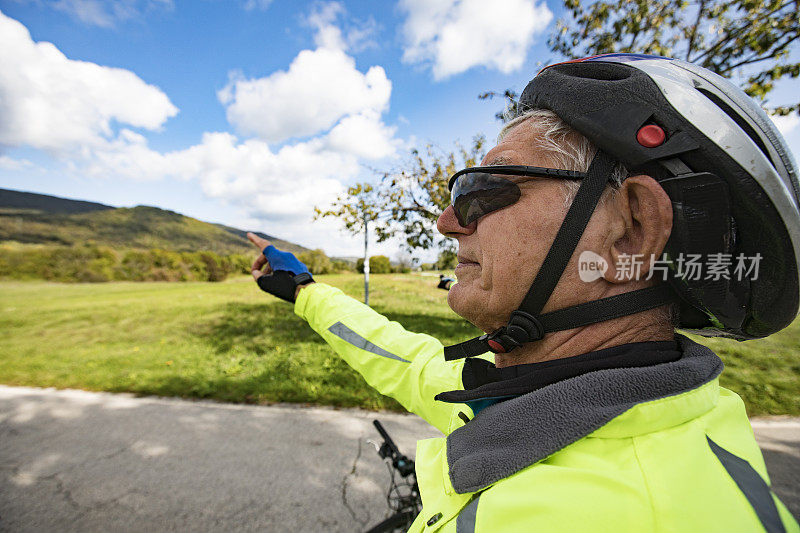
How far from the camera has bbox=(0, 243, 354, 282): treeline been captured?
22.7m

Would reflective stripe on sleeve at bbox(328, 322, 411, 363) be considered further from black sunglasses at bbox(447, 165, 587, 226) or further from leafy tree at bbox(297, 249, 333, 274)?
leafy tree at bbox(297, 249, 333, 274)

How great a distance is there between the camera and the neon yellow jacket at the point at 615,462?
61 cm

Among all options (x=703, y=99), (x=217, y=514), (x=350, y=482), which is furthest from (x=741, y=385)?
(x=217, y=514)

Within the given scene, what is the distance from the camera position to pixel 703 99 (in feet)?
3.20

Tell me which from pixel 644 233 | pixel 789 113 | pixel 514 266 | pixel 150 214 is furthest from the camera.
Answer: pixel 150 214

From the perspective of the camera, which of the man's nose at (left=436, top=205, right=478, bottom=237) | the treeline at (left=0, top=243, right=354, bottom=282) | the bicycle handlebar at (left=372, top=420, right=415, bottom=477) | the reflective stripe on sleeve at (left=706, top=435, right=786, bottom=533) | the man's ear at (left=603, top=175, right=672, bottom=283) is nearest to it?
the reflective stripe on sleeve at (left=706, top=435, right=786, bottom=533)

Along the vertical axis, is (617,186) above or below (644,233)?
above

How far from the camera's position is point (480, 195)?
3.82 feet

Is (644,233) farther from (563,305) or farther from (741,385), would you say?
(741,385)

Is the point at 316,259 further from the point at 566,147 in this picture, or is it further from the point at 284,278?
the point at 566,147

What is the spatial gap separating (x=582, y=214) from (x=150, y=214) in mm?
141846

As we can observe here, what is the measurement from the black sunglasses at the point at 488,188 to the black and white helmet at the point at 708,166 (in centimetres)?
16

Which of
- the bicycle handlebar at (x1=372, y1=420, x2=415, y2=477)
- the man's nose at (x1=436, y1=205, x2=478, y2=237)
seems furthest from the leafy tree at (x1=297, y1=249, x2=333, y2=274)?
the man's nose at (x1=436, y1=205, x2=478, y2=237)

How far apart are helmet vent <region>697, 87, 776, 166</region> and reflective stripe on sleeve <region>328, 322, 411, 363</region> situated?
5.03ft
